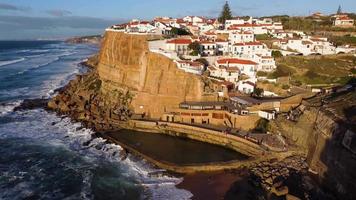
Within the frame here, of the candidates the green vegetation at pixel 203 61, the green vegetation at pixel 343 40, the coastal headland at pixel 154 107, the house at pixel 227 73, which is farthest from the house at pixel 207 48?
the green vegetation at pixel 343 40

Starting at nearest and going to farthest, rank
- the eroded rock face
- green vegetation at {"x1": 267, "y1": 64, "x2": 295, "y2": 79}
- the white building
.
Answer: the eroded rock face → green vegetation at {"x1": 267, "y1": 64, "x2": 295, "y2": 79} → the white building

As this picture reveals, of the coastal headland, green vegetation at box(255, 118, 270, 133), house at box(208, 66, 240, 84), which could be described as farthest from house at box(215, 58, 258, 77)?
green vegetation at box(255, 118, 270, 133)

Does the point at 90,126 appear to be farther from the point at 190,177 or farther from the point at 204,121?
the point at 190,177

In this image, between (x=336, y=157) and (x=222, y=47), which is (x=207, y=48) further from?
(x=336, y=157)

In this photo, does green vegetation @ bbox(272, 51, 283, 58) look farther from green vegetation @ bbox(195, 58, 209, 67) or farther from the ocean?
the ocean

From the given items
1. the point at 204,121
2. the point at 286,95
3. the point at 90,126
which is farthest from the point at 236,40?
the point at 90,126
